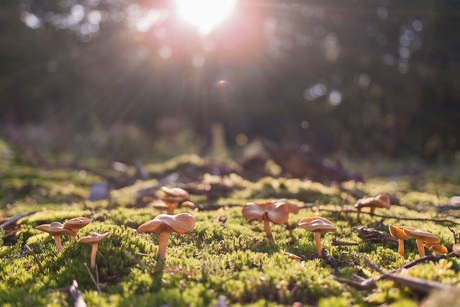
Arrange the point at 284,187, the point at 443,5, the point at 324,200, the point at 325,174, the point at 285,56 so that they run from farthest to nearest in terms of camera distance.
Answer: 1. the point at 285,56
2. the point at 443,5
3. the point at 325,174
4. the point at 284,187
5. the point at 324,200

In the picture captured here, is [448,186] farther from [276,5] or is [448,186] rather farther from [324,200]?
[276,5]

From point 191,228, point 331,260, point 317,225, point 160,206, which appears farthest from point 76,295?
point 331,260

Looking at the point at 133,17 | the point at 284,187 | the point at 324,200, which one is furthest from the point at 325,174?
the point at 133,17

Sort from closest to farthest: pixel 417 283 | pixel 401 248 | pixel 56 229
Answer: pixel 417 283 → pixel 56 229 → pixel 401 248

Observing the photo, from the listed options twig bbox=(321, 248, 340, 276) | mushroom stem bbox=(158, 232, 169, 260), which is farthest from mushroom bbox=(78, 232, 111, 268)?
twig bbox=(321, 248, 340, 276)

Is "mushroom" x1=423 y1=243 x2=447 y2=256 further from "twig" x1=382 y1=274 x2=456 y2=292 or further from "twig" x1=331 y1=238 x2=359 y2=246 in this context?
"twig" x1=382 y1=274 x2=456 y2=292

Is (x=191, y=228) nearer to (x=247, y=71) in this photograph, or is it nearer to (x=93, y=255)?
(x=93, y=255)
